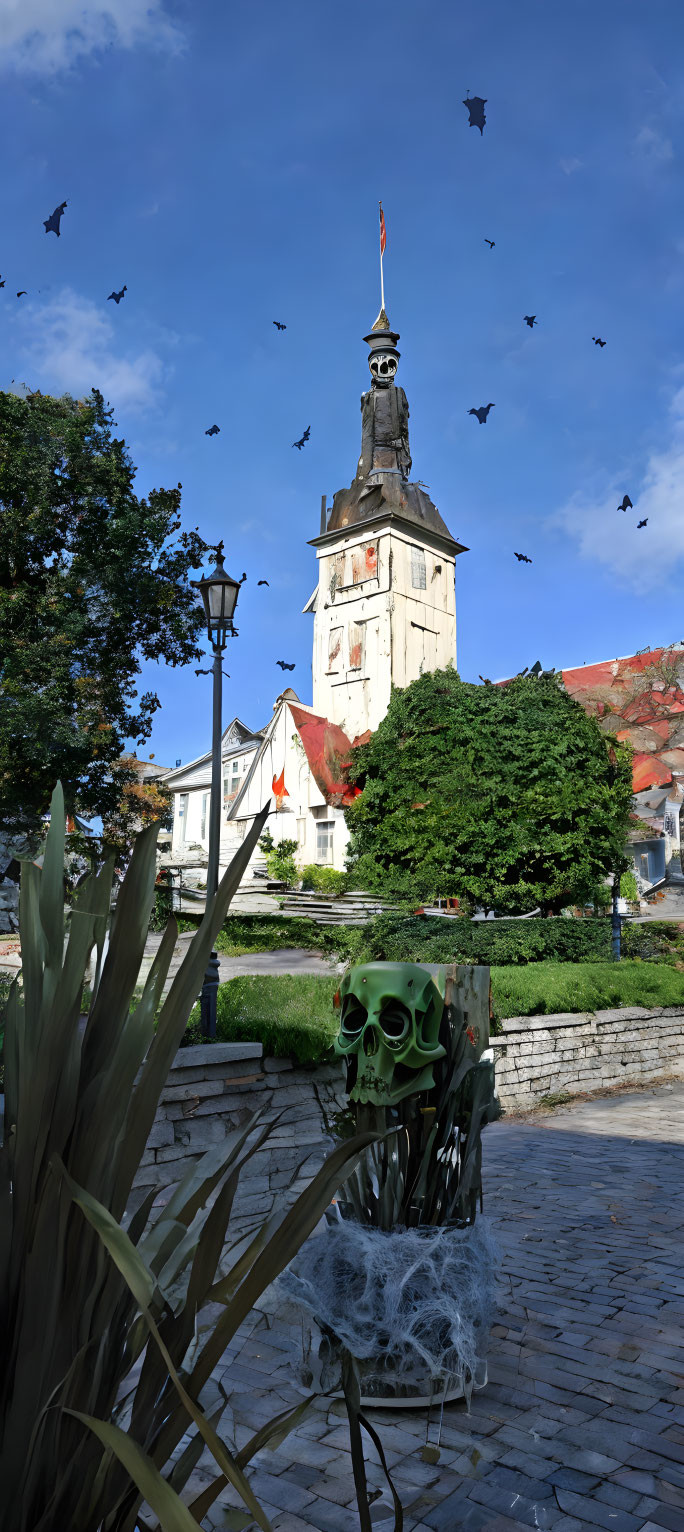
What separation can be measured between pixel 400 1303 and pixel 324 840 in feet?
65.9

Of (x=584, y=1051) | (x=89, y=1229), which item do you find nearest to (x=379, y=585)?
(x=584, y=1051)

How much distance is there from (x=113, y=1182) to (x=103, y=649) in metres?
16.3

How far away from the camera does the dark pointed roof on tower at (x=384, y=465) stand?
85.1 ft

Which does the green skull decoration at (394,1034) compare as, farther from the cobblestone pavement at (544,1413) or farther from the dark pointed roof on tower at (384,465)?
the dark pointed roof on tower at (384,465)

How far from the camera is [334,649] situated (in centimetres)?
2534

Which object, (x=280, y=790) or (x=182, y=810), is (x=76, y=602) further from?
(x=182, y=810)

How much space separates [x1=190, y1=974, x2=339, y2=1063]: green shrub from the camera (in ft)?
20.9

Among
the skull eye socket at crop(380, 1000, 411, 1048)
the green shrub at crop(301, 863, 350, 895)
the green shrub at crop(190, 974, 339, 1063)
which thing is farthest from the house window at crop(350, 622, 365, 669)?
the skull eye socket at crop(380, 1000, 411, 1048)

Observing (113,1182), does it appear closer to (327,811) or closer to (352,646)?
(327,811)

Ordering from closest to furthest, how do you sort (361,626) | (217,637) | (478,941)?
(217,637), (478,941), (361,626)

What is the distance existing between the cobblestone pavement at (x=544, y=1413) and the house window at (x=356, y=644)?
19692 mm

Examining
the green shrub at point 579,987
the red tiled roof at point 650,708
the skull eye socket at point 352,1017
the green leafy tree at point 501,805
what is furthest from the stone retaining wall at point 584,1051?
the red tiled roof at point 650,708

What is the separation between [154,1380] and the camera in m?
1.11

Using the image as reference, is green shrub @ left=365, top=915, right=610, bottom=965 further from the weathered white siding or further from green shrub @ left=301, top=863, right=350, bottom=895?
the weathered white siding
